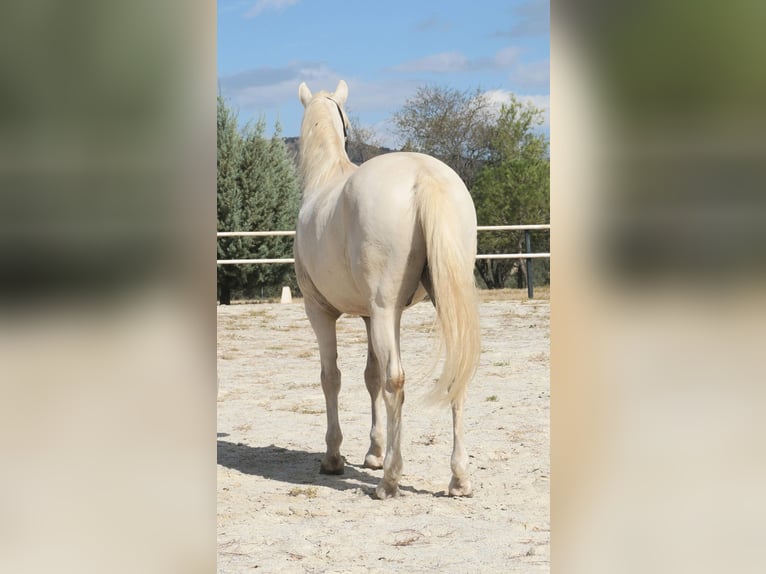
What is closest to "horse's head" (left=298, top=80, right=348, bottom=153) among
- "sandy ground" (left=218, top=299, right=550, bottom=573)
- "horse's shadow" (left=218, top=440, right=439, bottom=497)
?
"sandy ground" (left=218, top=299, right=550, bottom=573)

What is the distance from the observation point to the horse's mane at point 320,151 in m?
5.05

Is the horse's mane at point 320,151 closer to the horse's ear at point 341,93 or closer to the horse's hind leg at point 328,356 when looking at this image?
the horse's ear at point 341,93

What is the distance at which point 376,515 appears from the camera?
4016 millimetres

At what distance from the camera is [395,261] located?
13.5ft

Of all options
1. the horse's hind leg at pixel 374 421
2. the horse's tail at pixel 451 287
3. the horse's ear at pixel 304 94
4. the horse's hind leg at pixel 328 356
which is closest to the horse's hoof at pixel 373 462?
A: the horse's hind leg at pixel 374 421

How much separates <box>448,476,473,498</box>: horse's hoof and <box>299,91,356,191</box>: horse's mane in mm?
2065

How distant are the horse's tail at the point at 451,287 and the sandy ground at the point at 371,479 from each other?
16cm

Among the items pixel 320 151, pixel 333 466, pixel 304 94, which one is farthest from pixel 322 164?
pixel 333 466

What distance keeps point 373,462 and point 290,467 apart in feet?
1.81
